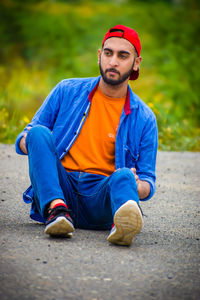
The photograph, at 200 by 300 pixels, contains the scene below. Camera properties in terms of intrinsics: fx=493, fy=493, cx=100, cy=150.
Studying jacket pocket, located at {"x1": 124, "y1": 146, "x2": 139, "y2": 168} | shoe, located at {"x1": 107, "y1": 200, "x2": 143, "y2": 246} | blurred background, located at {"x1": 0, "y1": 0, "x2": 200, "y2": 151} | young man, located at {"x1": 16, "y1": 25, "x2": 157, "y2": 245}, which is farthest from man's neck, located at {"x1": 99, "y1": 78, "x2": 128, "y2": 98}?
blurred background, located at {"x1": 0, "y1": 0, "x2": 200, "y2": 151}

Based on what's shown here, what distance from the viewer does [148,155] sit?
352 cm

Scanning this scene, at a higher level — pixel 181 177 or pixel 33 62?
pixel 33 62

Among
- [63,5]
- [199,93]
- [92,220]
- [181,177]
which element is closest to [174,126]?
[199,93]

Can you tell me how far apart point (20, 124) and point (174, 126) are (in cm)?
264

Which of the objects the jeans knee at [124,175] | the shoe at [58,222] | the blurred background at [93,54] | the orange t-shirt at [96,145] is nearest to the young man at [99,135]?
the orange t-shirt at [96,145]

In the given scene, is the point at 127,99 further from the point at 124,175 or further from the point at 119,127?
the point at 124,175

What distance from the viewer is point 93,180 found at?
3.45m

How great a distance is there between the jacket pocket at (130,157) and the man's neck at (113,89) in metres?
0.43

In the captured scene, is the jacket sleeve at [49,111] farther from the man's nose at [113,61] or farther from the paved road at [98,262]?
the paved road at [98,262]

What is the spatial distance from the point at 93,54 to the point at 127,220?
41.2ft

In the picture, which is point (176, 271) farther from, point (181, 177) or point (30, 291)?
point (181, 177)

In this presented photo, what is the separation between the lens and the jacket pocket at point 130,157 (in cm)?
352

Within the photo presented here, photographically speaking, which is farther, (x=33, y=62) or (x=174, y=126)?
(x=33, y=62)

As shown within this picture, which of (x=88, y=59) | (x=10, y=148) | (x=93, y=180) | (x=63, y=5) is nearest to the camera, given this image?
(x=93, y=180)
